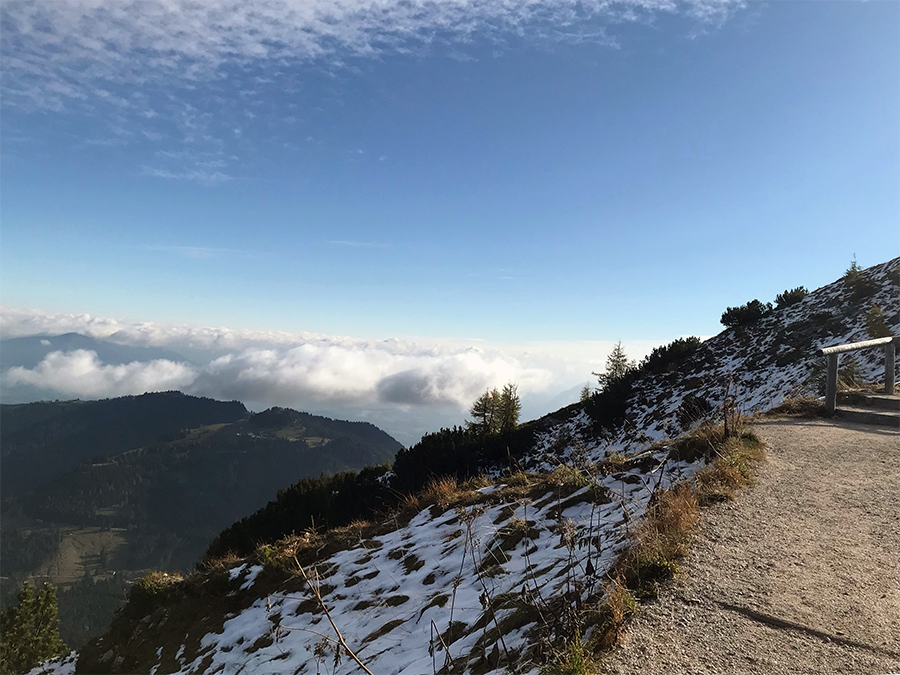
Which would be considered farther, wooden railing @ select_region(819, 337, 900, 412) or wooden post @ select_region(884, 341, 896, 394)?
wooden post @ select_region(884, 341, 896, 394)

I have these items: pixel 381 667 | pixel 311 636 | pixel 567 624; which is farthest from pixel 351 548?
pixel 567 624

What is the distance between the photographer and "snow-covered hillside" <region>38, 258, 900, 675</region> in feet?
14.3

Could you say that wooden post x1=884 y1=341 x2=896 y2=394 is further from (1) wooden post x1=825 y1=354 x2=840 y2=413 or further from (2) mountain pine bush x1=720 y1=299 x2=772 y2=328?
(2) mountain pine bush x1=720 y1=299 x2=772 y2=328

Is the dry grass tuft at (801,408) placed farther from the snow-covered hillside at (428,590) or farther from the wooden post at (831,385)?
the snow-covered hillside at (428,590)

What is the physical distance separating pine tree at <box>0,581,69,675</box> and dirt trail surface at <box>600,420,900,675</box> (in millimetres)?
42162

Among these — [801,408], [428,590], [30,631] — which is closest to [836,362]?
[801,408]

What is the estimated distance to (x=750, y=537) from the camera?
4836 millimetres

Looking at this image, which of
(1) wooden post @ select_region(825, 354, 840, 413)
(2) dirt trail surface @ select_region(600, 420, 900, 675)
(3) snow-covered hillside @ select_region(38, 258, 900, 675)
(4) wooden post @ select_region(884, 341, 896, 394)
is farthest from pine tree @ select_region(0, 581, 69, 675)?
(4) wooden post @ select_region(884, 341, 896, 394)

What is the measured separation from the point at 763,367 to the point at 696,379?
124 inches

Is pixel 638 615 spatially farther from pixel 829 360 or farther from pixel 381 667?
pixel 829 360

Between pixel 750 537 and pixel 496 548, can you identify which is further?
pixel 496 548

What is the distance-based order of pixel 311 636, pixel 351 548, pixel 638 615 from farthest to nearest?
1. pixel 351 548
2. pixel 311 636
3. pixel 638 615

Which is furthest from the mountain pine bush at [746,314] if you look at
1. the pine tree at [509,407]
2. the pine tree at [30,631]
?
the pine tree at [30,631]

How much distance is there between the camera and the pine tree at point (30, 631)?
1213 inches
